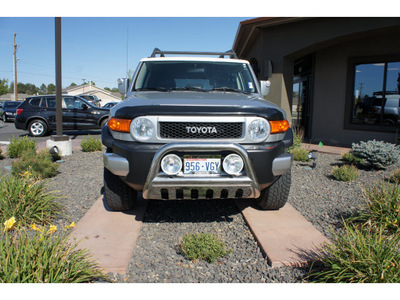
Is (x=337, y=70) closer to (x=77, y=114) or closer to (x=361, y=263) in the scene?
(x=361, y=263)

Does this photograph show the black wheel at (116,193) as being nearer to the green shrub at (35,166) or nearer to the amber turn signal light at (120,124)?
the amber turn signal light at (120,124)

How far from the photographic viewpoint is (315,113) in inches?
428

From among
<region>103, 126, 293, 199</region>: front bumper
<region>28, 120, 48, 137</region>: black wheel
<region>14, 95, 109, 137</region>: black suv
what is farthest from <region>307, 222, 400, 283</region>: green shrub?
<region>28, 120, 48, 137</region>: black wheel

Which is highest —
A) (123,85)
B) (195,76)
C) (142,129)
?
(195,76)

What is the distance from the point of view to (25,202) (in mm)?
3562

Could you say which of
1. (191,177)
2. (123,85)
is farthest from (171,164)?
(123,85)

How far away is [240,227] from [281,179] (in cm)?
72

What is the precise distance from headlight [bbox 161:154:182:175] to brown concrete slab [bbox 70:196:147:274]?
0.77 metres

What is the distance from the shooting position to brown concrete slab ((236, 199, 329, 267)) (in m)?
2.82

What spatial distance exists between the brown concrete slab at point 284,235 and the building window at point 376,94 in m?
6.65

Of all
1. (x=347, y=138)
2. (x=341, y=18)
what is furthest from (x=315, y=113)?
(x=341, y=18)

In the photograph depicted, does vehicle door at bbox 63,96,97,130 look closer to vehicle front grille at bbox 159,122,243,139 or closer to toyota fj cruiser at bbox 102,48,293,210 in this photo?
toyota fj cruiser at bbox 102,48,293,210

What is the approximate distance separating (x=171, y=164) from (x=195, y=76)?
1885 mm
